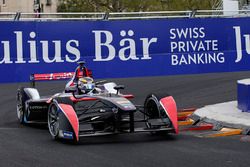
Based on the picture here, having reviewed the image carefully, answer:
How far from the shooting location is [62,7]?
70438 mm

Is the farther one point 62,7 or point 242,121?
point 62,7

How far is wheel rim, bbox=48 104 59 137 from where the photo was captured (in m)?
10.2

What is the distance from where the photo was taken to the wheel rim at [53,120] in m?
10.2

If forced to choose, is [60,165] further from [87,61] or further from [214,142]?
[87,61]

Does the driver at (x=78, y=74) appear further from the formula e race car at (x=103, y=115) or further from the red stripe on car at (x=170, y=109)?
the red stripe on car at (x=170, y=109)

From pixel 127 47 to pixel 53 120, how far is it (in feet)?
43.7

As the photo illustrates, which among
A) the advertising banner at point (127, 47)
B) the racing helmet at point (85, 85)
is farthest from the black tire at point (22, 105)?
the advertising banner at point (127, 47)

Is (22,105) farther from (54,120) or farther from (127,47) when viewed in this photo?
(127,47)

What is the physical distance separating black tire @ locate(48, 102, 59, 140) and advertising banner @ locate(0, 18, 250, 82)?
11540mm

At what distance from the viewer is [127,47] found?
23.6m

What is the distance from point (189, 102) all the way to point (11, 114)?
478 cm

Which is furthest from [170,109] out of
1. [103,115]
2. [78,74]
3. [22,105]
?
[22,105]

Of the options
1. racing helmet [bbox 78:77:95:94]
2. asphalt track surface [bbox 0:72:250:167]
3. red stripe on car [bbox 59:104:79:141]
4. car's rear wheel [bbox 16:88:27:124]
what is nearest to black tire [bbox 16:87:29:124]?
car's rear wheel [bbox 16:88:27:124]

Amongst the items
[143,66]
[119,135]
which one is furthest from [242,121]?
[143,66]
